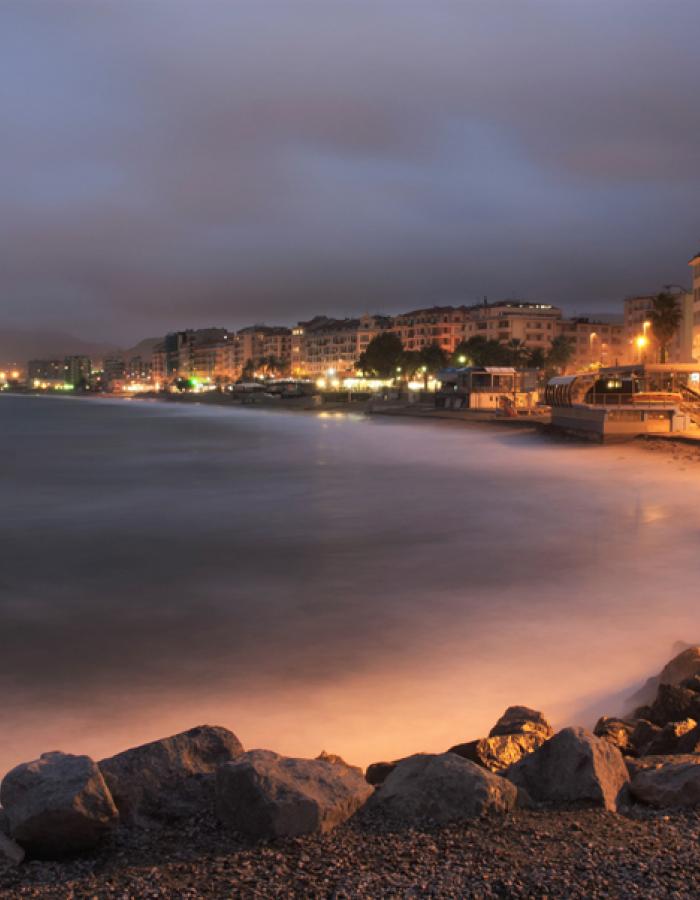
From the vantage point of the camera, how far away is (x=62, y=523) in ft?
75.8

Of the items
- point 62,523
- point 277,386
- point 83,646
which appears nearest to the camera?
point 83,646

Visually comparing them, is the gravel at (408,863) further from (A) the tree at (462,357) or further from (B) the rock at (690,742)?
(A) the tree at (462,357)

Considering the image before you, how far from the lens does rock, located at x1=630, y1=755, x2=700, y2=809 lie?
17.7 ft

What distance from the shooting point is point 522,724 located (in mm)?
7320

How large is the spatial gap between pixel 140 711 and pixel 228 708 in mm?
892

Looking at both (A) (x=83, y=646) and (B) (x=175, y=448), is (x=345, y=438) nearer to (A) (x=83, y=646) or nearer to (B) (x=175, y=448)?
(B) (x=175, y=448)

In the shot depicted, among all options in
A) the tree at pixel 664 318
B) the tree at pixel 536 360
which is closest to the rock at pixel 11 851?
the tree at pixel 664 318

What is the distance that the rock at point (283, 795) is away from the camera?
4988 millimetres

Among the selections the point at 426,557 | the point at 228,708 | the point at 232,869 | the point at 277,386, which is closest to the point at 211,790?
the point at 232,869

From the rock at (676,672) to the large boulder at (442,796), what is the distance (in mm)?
3906

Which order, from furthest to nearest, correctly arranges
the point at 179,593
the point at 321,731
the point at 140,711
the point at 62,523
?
the point at 62,523, the point at 179,593, the point at 140,711, the point at 321,731

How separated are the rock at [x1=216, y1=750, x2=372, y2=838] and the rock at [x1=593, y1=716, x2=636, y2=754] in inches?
111

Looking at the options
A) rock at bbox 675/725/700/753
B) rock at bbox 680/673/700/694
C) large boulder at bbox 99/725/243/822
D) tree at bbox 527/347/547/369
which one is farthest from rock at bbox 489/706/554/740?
tree at bbox 527/347/547/369

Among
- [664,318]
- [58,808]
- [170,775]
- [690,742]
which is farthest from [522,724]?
[664,318]
